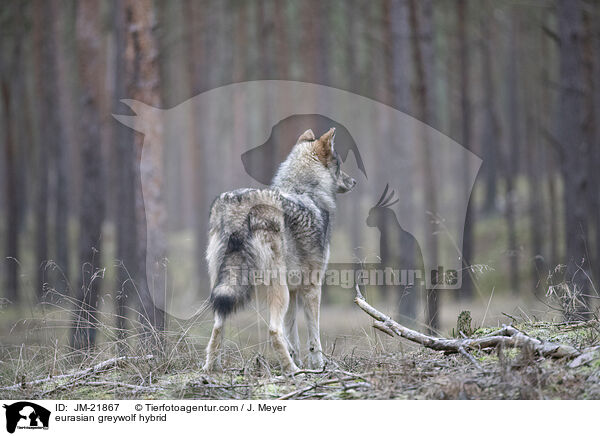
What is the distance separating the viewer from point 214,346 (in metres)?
5.04

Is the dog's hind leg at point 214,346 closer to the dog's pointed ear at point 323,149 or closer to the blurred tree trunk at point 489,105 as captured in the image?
the dog's pointed ear at point 323,149

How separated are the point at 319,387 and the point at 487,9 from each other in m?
21.1

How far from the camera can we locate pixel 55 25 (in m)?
17.5

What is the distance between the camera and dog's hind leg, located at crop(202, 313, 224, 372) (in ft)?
16.4

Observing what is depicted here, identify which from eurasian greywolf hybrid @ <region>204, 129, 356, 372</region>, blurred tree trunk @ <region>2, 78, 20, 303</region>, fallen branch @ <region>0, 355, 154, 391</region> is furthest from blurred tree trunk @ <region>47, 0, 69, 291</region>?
fallen branch @ <region>0, 355, 154, 391</region>

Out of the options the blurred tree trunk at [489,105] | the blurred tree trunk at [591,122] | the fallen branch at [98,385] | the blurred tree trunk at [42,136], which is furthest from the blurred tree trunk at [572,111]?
the blurred tree trunk at [42,136]

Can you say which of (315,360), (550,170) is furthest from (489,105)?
(315,360)

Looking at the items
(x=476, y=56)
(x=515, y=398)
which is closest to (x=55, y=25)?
(x=515, y=398)

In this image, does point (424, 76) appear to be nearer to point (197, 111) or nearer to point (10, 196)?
point (197, 111)

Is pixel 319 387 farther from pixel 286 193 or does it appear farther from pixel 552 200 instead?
pixel 552 200

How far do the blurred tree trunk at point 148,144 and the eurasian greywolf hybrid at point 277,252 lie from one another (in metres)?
3.93

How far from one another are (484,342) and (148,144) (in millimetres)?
7022
